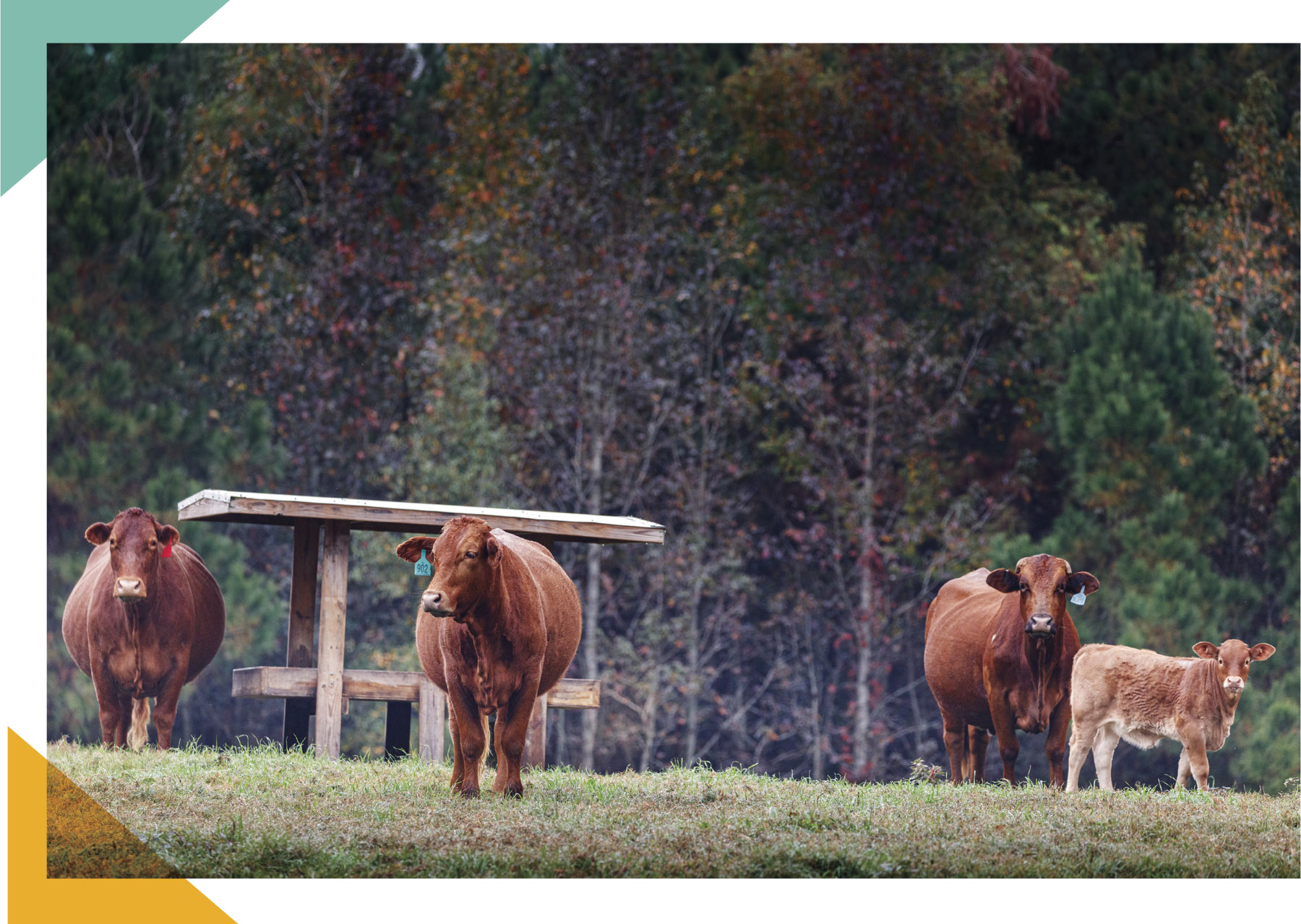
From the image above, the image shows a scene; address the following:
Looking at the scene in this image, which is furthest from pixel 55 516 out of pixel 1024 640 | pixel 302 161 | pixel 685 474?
pixel 1024 640

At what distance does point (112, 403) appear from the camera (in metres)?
18.4

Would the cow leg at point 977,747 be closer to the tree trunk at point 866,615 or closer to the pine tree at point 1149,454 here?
the pine tree at point 1149,454

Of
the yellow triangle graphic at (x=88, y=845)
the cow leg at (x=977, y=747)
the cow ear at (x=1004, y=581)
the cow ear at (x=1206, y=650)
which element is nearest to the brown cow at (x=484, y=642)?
the yellow triangle graphic at (x=88, y=845)

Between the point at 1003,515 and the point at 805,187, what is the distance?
15.8 feet

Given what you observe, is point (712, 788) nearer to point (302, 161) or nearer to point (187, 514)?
point (187, 514)

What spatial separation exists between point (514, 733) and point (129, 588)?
299 cm

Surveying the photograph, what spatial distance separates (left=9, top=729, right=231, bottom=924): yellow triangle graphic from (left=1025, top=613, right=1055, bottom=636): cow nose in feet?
16.7

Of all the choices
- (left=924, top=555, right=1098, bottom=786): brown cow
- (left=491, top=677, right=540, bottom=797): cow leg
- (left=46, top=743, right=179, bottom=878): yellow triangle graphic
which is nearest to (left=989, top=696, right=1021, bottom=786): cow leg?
(left=924, top=555, right=1098, bottom=786): brown cow

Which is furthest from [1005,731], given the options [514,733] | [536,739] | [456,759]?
[456,759]

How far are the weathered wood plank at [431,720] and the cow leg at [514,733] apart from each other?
211 cm

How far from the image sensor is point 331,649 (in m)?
10.8

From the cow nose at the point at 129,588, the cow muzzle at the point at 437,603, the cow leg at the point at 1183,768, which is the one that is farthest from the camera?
the cow leg at the point at 1183,768

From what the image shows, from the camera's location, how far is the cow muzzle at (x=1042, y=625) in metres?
9.55

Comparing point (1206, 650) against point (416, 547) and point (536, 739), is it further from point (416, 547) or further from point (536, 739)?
point (416, 547)
